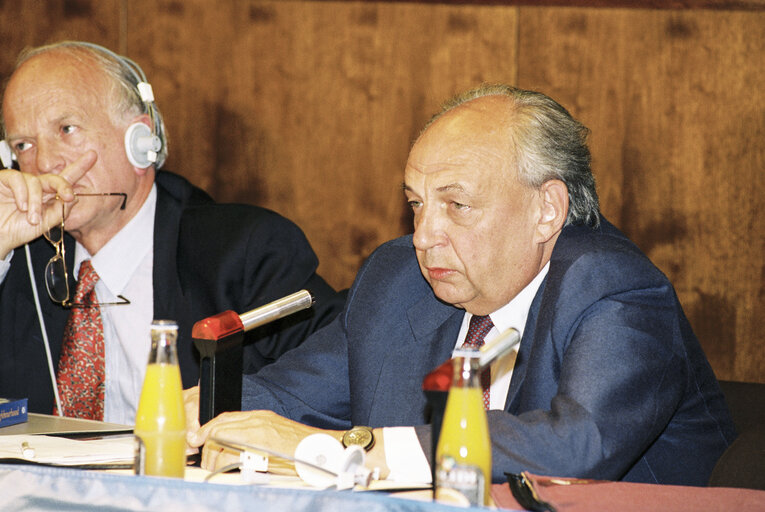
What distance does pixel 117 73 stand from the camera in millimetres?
2430

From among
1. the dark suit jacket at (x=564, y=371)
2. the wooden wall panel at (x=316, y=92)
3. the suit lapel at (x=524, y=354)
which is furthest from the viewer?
the wooden wall panel at (x=316, y=92)

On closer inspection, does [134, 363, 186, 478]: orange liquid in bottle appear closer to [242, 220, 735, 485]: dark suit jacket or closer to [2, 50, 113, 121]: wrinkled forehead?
[242, 220, 735, 485]: dark suit jacket

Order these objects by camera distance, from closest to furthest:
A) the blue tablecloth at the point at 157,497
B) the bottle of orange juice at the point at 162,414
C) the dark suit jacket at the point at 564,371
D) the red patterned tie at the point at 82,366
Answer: the blue tablecloth at the point at 157,497, the bottle of orange juice at the point at 162,414, the dark suit jacket at the point at 564,371, the red patterned tie at the point at 82,366

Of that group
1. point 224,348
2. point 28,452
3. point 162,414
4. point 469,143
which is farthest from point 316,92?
point 162,414

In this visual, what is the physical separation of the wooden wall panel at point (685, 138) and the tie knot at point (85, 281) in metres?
1.59

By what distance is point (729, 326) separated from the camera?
2828mm

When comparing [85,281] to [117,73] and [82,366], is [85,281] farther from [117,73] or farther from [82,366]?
[117,73]

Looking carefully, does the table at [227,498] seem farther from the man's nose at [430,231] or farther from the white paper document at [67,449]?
the man's nose at [430,231]

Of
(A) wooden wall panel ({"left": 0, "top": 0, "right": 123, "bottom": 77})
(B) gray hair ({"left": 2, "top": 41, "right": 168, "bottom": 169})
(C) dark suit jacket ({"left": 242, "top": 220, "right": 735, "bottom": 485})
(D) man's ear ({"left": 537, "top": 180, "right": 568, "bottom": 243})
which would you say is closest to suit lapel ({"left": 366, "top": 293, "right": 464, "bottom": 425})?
(C) dark suit jacket ({"left": 242, "top": 220, "right": 735, "bottom": 485})

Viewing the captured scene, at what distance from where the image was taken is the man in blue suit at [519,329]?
54.9 inches

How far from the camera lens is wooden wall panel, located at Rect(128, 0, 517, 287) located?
10.0 feet

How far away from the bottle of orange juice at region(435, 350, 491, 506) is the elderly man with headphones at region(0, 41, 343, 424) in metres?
1.33

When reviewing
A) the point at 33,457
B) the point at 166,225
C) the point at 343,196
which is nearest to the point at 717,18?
the point at 343,196

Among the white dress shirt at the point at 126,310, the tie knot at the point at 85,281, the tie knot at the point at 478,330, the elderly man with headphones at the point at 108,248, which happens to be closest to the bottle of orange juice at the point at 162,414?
the tie knot at the point at 478,330
